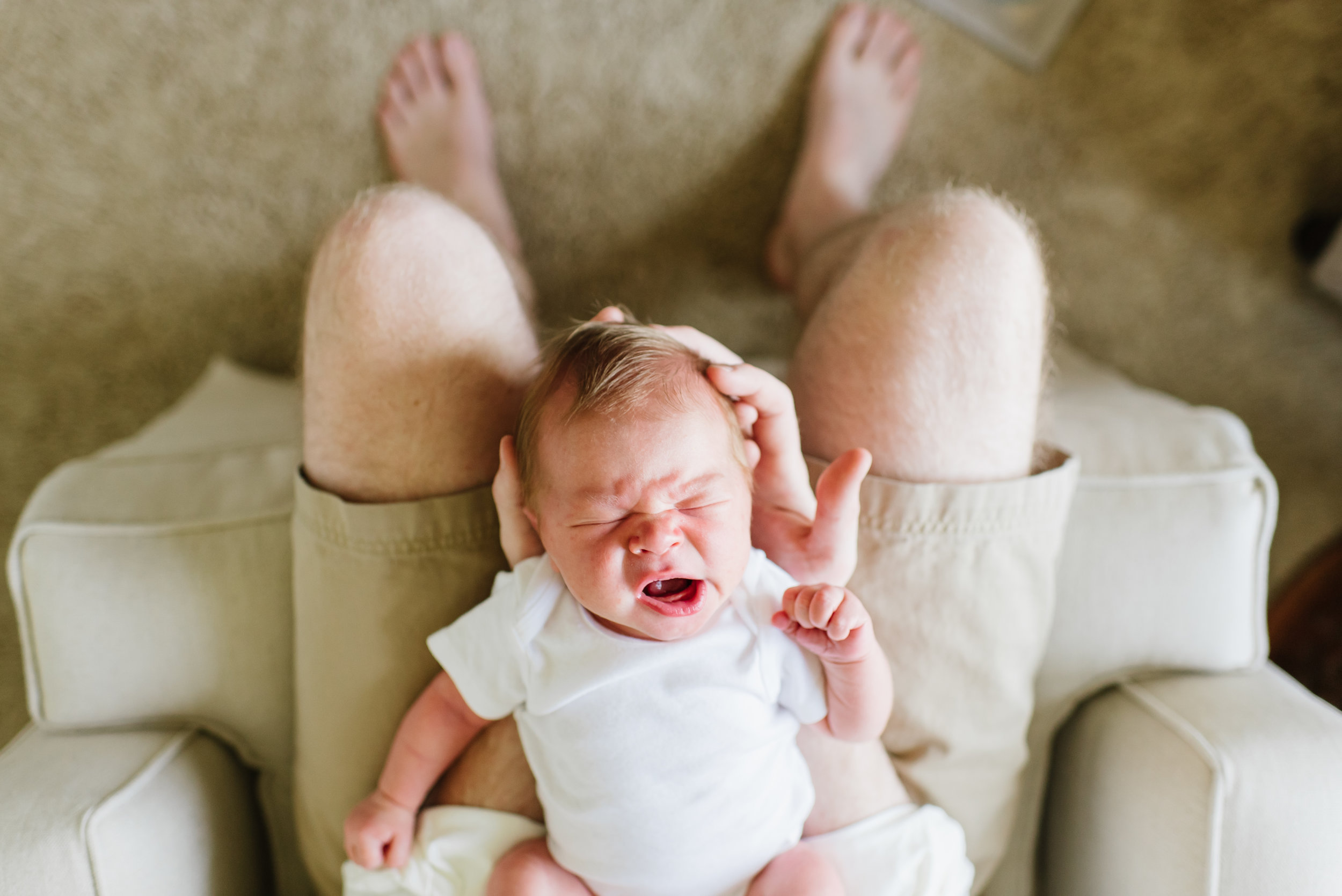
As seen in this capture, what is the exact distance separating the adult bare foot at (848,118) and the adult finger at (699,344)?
1.36ft

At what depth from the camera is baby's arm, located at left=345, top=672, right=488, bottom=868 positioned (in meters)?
0.82

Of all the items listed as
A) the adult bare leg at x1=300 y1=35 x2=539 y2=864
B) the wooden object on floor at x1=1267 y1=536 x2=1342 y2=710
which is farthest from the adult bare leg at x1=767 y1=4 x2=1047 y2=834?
the wooden object on floor at x1=1267 y1=536 x2=1342 y2=710

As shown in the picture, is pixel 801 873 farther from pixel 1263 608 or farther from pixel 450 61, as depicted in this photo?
pixel 450 61

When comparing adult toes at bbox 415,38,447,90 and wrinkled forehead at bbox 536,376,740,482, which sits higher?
adult toes at bbox 415,38,447,90

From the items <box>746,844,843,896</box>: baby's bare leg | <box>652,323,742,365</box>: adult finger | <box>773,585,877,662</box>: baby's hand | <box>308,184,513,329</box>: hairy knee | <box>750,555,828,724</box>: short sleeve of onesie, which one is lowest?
<box>746,844,843,896</box>: baby's bare leg

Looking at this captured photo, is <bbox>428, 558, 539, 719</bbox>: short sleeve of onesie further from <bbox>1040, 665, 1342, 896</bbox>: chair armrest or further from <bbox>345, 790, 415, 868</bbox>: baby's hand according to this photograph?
<bbox>1040, 665, 1342, 896</bbox>: chair armrest

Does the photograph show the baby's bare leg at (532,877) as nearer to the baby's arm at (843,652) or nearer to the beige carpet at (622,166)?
the baby's arm at (843,652)

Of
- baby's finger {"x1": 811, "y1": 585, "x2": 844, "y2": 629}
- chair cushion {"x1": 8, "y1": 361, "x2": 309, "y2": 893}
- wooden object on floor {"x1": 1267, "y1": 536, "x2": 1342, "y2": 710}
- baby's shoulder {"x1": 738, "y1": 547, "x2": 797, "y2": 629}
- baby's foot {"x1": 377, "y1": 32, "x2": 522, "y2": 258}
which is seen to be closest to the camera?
baby's finger {"x1": 811, "y1": 585, "x2": 844, "y2": 629}

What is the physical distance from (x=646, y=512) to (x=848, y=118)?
79 centimetres

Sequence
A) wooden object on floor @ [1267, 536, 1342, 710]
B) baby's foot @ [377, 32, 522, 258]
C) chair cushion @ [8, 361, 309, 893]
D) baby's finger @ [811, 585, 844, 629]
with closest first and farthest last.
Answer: baby's finger @ [811, 585, 844, 629] → chair cushion @ [8, 361, 309, 893] → baby's foot @ [377, 32, 522, 258] → wooden object on floor @ [1267, 536, 1342, 710]

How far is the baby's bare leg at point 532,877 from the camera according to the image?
0.77 meters

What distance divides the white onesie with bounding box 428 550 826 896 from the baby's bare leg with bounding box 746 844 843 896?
0.02 metres

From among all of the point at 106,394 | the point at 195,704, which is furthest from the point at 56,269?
the point at 195,704

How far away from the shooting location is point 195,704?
0.92 m
